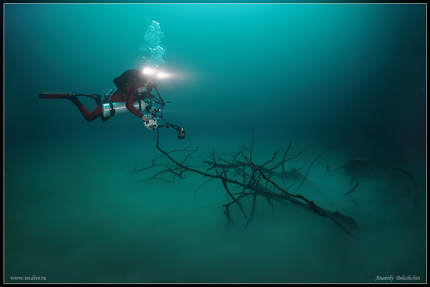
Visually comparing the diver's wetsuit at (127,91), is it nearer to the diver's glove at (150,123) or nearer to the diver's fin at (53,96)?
the diver's glove at (150,123)

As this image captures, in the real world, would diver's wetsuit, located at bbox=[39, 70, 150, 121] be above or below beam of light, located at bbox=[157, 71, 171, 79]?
below

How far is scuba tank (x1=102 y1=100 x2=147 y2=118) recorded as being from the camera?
4.41ft

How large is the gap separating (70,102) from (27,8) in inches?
29.7

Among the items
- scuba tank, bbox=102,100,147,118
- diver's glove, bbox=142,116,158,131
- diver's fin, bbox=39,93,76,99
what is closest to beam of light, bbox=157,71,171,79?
scuba tank, bbox=102,100,147,118

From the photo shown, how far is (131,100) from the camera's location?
4.49 ft

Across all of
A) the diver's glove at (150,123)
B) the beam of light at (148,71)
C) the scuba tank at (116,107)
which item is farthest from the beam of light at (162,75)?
the diver's glove at (150,123)

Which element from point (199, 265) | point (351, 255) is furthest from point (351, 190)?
point (199, 265)

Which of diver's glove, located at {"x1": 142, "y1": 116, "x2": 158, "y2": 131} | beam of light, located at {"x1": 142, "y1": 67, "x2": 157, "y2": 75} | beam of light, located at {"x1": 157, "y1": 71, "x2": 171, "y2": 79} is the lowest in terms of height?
Result: diver's glove, located at {"x1": 142, "y1": 116, "x2": 158, "y2": 131}

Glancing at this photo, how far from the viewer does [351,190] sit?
135 cm

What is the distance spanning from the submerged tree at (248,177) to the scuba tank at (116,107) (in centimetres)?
23

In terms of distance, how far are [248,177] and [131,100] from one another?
106 centimetres

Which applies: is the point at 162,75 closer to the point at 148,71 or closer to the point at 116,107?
the point at 148,71

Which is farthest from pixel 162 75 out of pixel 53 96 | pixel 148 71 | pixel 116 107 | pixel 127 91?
pixel 53 96

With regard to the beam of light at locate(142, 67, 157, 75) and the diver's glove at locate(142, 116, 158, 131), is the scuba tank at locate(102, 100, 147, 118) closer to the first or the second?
the diver's glove at locate(142, 116, 158, 131)
